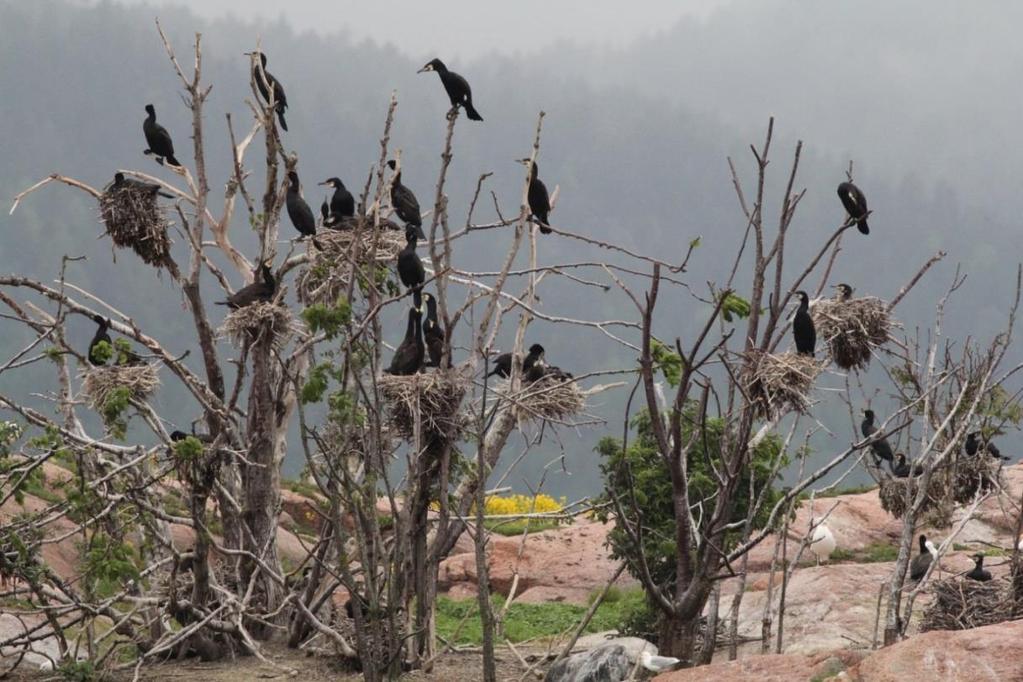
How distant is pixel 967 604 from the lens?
11133 mm

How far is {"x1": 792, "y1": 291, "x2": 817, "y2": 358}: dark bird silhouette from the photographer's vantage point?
8977mm

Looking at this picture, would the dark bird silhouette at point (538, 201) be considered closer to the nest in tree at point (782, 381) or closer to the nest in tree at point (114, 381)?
the nest in tree at point (782, 381)

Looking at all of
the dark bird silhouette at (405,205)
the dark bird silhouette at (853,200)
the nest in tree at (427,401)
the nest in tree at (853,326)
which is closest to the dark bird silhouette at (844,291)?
the nest in tree at (853,326)

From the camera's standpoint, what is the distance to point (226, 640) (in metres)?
11.7

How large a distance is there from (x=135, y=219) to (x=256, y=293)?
1.25 m

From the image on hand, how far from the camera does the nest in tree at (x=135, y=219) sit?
10.5 m

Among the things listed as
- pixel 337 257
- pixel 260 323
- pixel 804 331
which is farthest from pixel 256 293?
pixel 804 331

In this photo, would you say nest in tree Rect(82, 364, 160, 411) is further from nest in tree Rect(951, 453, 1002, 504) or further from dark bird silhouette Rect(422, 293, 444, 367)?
nest in tree Rect(951, 453, 1002, 504)

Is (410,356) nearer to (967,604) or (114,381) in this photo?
(114,381)

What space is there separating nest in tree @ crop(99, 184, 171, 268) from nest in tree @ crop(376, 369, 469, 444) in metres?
2.65

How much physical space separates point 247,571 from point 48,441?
10.9ft

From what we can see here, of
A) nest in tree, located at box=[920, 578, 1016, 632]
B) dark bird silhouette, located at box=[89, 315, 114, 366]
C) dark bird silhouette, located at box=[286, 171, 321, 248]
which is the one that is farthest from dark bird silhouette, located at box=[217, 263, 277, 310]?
nest in tree, located at box=[920, 578, 1016, 632]

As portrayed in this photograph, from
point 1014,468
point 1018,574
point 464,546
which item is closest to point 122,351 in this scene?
point 1018,574

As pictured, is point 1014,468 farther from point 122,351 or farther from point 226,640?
point 122,351
